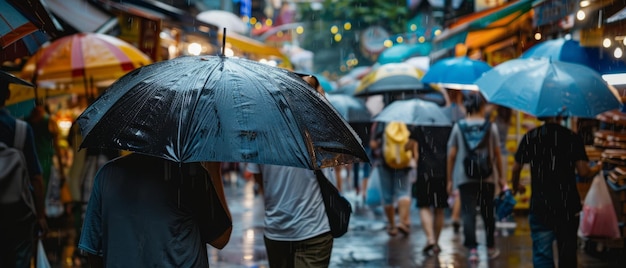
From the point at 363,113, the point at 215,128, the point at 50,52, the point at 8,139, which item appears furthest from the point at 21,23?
the point at 363,113

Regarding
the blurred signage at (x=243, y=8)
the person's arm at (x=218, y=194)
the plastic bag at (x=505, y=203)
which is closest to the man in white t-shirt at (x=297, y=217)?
the person's arm at (x=218, y=194)

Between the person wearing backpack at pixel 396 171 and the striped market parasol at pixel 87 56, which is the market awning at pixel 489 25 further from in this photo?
the striped market parasol at pixel 87 56

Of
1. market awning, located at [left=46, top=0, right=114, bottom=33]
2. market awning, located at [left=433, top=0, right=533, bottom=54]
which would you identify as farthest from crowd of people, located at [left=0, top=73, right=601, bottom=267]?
market awning, located at [left=433, top=0, right=533, bottom=54]

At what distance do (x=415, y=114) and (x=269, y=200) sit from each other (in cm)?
471

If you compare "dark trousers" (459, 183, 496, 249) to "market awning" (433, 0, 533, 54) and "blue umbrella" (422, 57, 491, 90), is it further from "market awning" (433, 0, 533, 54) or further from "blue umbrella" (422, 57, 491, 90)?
"market awning" (433, 0, 533, 54)

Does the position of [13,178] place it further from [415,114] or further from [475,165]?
[415,114]

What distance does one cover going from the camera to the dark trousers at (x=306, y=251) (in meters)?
5.22

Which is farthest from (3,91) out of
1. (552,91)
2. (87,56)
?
(552,91)

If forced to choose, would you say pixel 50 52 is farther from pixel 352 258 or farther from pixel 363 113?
pixel 363 113

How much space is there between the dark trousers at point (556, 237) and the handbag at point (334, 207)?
232 cm

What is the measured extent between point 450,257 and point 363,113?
646 cm

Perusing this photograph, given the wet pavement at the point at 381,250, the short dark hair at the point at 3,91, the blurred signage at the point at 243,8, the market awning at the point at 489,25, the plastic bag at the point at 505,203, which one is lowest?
the wet pavement at the point at 381,250

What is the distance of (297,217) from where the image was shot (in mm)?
5211

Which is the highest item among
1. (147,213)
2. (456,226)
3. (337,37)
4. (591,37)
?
(337,37)
